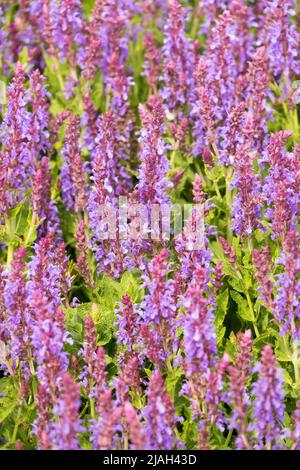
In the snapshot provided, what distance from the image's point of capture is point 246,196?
553 centimetres

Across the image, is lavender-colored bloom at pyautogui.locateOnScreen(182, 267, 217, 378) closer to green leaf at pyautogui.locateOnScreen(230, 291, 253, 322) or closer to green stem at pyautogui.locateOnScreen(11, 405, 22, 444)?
green leaf at pyautogui.locateOnScreen(230, 291, 253, 322)

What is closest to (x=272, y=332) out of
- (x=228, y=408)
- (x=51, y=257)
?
(x=228, y=408)

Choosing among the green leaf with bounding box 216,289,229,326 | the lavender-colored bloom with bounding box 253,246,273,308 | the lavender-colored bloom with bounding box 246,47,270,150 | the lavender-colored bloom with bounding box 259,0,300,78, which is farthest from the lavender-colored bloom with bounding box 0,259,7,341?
the lavender-colored bloom with bounding box 259,0,300,78

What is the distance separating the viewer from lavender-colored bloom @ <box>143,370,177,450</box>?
14.0 ft

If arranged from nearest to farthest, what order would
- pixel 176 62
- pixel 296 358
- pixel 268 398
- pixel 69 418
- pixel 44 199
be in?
1. pixel 69 418
2. pixel 268 398
3. pixel 296 358
4. pixel 44 199
5. pixel 176 62

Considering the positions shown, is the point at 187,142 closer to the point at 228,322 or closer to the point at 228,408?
the point at 228,322

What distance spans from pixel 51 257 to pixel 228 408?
146 cm

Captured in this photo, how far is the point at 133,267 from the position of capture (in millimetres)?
5684

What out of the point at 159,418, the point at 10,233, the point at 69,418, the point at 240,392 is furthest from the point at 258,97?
the point at 69,418

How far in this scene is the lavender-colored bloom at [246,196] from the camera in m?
5.50

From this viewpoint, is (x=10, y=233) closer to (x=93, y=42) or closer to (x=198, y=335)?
(x=93, y=42)

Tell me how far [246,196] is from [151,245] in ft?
2.30

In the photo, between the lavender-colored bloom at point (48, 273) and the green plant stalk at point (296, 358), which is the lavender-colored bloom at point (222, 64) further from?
the green plant stalk at point (296, 358)

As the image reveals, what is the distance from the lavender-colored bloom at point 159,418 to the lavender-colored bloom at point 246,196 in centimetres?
157
